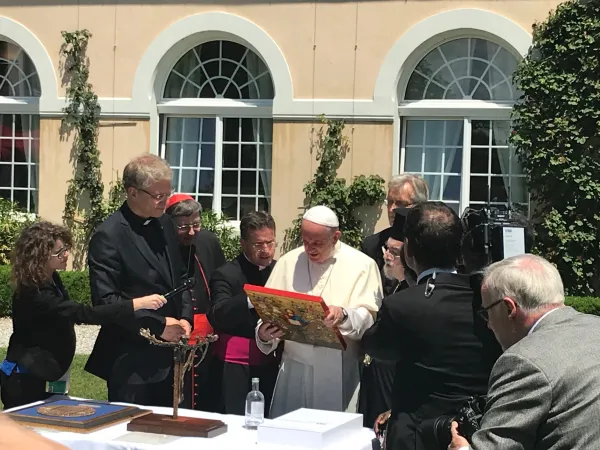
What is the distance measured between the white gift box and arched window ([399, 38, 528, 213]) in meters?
7.97

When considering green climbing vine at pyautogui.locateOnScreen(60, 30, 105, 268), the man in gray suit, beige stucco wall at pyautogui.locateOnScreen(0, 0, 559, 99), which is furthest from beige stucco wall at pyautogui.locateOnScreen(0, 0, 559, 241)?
the man in gray suit

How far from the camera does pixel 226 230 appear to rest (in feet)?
39.7

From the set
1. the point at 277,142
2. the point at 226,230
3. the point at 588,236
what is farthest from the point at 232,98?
the point at 588,236

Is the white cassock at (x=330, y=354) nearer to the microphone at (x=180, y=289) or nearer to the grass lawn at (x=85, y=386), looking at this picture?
the microphone at (x=180, y=289)

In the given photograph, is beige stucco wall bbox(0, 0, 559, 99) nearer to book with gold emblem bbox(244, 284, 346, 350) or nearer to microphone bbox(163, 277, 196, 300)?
microphone bbox(163, 277, 196, 300)

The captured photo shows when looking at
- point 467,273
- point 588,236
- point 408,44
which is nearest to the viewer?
point 467,273

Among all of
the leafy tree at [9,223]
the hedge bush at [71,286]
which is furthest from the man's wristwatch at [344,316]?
the leafy tree at [9,223]

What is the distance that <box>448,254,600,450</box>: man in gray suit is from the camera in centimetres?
264

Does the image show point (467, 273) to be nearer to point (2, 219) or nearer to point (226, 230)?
point (226, 230)

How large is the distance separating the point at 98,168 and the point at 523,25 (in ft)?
20.6

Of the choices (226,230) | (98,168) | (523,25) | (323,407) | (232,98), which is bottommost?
(323,407)

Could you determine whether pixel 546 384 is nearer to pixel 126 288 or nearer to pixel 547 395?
pixel 547 395

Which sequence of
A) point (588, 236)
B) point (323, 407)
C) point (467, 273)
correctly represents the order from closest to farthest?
point (467, 273)
point (323, 407)
point (588, 236)

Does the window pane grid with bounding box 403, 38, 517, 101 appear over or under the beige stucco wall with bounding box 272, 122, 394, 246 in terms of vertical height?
over
